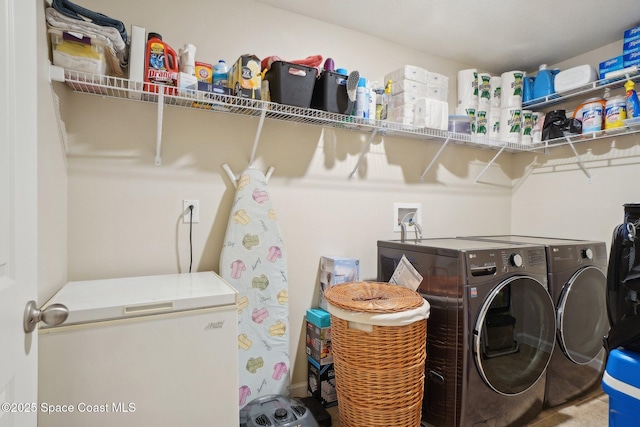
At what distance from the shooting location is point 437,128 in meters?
2.15

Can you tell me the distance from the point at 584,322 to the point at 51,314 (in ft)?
8.59

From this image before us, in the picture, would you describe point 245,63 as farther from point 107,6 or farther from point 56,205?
point 56,205

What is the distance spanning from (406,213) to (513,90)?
1.26 m

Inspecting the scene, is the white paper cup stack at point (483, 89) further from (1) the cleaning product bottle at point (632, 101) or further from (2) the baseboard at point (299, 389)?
(2) the baseboard at point (299, 389)

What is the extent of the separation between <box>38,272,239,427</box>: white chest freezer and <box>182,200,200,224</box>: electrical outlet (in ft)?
1.54

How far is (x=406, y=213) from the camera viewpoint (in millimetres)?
2484

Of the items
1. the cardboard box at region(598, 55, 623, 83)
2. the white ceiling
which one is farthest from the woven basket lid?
the cardboard box at region(598, 55, 623, 83)

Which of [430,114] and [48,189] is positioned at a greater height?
[430,114]

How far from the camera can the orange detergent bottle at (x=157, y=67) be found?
57.6 inches

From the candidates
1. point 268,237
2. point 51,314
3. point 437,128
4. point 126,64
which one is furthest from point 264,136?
point 51,314

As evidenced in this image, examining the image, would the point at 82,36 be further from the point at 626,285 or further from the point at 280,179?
the point at 626,285

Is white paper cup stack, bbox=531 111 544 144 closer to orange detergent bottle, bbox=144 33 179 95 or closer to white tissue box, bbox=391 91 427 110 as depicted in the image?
white tissue box, bbox=391 91 427 110

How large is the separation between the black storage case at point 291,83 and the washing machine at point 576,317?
5.29 ft

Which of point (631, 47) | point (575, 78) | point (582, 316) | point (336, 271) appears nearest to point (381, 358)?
point (336, 271)
